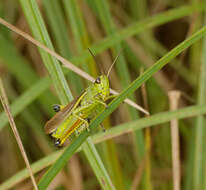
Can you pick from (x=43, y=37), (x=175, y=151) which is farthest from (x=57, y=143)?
(x=175, y=151)

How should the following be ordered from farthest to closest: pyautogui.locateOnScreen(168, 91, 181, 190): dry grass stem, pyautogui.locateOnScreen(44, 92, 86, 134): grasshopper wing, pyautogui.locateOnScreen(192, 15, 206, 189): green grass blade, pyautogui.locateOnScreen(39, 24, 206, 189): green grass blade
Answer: pyautogui.locateOnScreen(192, 15, 206, 189): green grass blade → pyautogui.locateOnScreen(168, 91, 181, 190): dry grass stem → pyautogui.locateOnScreen(44, 92, 86, 134): grasshopper wing → pyautogui.locateOnScreen(39, 24, 206, 189): green grass blade

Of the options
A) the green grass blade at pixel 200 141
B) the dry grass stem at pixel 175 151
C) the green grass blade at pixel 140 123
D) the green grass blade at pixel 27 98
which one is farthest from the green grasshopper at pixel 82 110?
the green grass blade at pixel 200 141

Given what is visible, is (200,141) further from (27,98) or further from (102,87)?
(27,98)

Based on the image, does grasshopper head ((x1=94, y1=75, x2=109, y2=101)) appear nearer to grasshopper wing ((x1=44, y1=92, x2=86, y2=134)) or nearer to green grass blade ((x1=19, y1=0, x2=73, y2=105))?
grasshopper wing ((x1=44, y1=92, x2=86, y2=134))

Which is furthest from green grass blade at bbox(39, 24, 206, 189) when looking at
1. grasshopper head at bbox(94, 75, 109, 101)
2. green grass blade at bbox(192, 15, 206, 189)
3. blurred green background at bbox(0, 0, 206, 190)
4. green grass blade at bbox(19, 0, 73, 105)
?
green grass blade at bbox(192, 15, 206, 189)

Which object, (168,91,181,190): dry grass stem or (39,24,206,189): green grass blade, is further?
(168,91,181,190): dry grass stem

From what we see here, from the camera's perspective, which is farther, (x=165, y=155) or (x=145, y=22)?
(x=165, y=155)

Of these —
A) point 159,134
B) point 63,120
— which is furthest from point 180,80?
point 63,120

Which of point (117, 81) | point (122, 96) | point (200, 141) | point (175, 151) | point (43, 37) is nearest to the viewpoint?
point (122, 96)

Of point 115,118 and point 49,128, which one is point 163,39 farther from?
point 49,128
